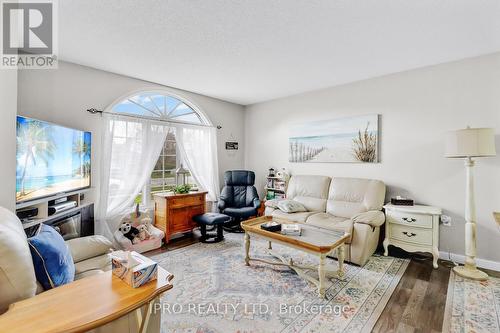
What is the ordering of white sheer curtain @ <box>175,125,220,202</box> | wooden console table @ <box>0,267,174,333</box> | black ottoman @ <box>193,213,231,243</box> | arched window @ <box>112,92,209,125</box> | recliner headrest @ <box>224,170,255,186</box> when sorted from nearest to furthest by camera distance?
1. wooden console table @ <box>0,267,174,333</box>
2. black ottoman @ <box>193,213,231,243</box>
3. arched window @ <box>112,92,209,125</box>
4. white sheer curtain @ <box>175,125,220,202</box>
5. recliner headrest @ <box>224,170,255,186</box>

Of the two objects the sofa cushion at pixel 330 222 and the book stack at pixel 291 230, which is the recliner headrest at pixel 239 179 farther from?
the book stack at pixel 291 230

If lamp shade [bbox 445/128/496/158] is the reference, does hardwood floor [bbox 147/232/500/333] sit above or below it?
below

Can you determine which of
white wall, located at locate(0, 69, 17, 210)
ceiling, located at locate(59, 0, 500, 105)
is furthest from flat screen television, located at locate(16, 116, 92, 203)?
ceiling, located at locate(59, 0, 500, 105)

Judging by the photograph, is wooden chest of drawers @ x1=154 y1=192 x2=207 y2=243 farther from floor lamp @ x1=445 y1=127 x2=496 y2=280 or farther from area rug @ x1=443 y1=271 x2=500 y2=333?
floor lamp @ x1=445 y1=127 x2=496 y2=280

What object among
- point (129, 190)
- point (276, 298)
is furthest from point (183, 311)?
point (129, 190)

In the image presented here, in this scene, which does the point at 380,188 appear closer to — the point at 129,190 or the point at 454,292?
the point at 454,292

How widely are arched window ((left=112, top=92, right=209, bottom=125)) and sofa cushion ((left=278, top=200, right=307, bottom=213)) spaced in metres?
2.23

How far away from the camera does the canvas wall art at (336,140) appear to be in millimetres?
3568

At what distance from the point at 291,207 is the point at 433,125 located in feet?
7.19

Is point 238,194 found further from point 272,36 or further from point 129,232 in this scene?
point 272,36

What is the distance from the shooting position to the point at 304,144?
4.29m

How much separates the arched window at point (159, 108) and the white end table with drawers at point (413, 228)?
11.6ft

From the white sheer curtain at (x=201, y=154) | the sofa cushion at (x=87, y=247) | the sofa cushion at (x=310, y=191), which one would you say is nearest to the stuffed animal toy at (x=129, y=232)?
the sofa cushion at (x=87, y=247)

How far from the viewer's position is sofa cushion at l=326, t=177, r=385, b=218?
3.23 meters
